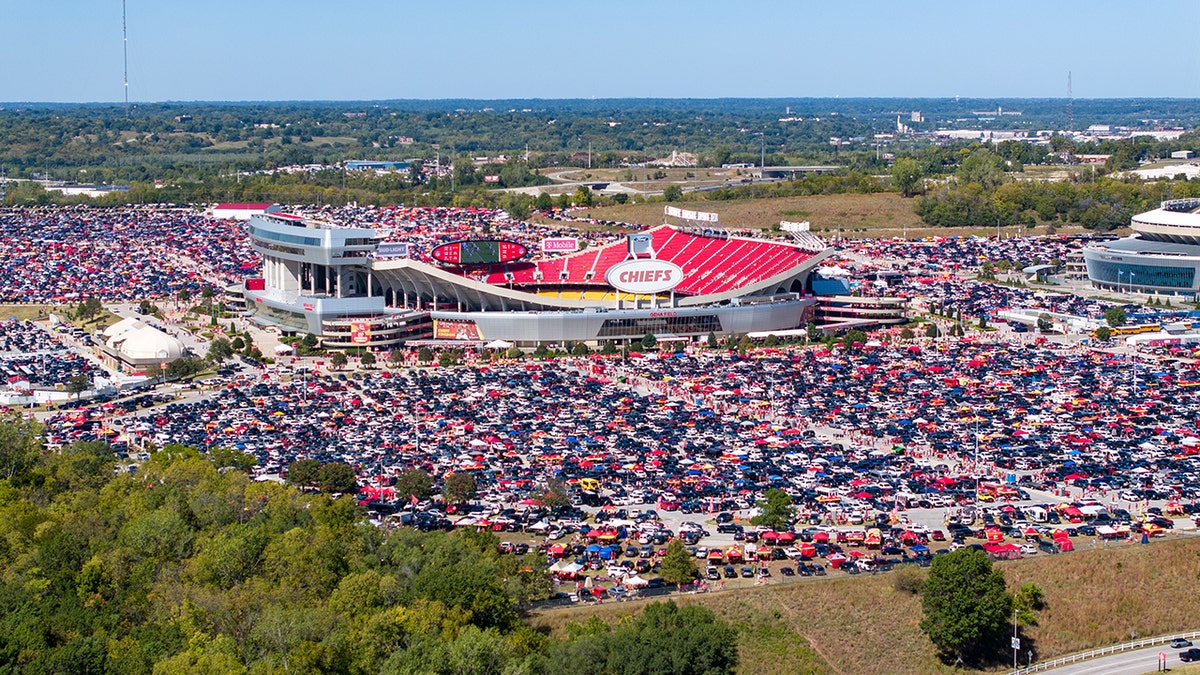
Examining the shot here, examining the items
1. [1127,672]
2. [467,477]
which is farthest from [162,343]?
[1127,672]

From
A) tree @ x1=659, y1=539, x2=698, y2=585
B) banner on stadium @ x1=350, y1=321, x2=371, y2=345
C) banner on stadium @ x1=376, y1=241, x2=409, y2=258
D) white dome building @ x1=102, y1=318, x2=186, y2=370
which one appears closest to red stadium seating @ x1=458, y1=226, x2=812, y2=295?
banner on stadium @ x1=376, y1=241, x2=409, y2=258

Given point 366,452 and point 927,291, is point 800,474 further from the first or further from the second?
point 927,291

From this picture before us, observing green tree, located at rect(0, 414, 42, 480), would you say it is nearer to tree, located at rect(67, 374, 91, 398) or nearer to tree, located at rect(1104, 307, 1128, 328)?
tree, located at rect(67, 374, 91, 398)

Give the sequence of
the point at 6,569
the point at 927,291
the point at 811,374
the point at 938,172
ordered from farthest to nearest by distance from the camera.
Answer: the point at 938,172 → the point at 927,291 → the point at 811,374 → the point at 6,569

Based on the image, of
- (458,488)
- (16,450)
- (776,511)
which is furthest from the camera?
(16,450)

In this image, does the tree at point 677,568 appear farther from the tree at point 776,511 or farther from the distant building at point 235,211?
the distant building at point 235,211

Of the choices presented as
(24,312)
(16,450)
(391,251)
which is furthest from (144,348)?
(24,312)

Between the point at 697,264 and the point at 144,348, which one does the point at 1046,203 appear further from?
the point at 144,348
